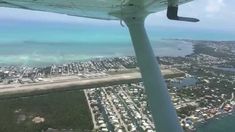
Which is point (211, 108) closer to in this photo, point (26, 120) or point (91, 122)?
point (91, 122)

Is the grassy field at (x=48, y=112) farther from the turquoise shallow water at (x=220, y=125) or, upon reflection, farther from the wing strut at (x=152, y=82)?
the wing strut at (x=152, y=82)

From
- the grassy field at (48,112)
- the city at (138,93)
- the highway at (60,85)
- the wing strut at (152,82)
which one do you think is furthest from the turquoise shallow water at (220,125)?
the wing strut at (152,82)

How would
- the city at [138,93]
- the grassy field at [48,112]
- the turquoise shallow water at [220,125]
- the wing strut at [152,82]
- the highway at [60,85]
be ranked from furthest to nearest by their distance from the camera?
1. the highway at [60,85]
2. the city at [138,93]
3. the turquoise shallow water at [220,125]
4. the grassy field at [48,112]
5. the wing strut at [152,82]

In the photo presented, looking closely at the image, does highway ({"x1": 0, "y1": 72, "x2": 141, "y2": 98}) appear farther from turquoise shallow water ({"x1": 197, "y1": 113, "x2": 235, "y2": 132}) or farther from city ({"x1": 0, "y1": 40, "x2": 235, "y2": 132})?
turquoise shallow water ({"x1": 197, "y1": 113, "x2": 235, "y2": 132})

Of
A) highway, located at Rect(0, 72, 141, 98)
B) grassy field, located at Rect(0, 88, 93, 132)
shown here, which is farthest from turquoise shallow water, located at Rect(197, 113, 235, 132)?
highway, located at Rect(0, 72, 141, 98)

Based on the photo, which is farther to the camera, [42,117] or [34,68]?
[34,68]

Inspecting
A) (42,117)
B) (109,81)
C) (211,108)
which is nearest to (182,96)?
(211,108)

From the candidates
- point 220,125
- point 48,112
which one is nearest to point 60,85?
point 48,112

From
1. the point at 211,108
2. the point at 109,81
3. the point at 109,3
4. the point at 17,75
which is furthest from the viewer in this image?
the point at 17,75
